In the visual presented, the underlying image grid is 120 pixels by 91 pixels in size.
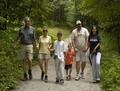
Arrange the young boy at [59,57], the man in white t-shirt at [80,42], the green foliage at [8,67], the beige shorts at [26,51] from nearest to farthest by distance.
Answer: the green foliage at [8,67] < the young boy at [59,57] < the beige shorts at [26,51] < the man in white t-shirt at [80,42]

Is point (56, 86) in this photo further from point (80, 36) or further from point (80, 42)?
point (80, 36)

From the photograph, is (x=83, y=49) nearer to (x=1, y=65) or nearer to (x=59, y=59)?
(x=59, y=59)

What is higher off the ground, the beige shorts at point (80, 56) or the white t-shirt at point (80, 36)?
the white t-shirt at point (80, 36)

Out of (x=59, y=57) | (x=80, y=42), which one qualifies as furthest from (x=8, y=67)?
(x=80, y=42)

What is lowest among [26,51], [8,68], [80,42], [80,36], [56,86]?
[56,86]

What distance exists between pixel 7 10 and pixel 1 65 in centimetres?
742

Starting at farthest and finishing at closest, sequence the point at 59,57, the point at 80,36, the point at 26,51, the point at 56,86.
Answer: the point at 80,36 < the point at 26,51 < the point at 59,57 < the point at 56,86

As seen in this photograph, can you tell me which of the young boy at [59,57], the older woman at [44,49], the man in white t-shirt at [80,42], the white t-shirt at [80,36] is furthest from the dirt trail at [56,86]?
the white t-shirt at [80,36]

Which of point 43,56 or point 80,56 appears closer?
point 43,56

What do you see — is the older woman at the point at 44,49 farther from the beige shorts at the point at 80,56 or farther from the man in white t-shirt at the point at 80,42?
the beige shorts at the point at 80,56

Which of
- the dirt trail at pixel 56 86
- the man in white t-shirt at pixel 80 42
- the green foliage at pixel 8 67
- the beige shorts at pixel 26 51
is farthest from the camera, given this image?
the man in white t-shirt at pixel 80 42

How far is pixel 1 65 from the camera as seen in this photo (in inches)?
527

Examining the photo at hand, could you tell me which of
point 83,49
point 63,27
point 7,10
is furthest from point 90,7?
point 63,27

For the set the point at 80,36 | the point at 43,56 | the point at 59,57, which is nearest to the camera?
the point at 59,57
